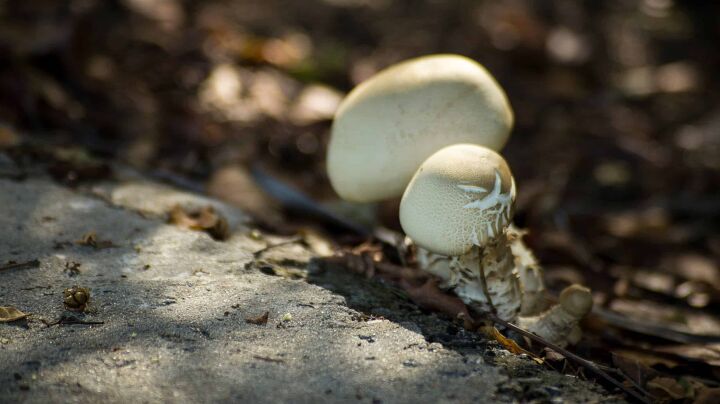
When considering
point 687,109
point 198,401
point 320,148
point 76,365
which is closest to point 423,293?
point 198,401

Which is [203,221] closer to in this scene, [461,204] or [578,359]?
[461,204]

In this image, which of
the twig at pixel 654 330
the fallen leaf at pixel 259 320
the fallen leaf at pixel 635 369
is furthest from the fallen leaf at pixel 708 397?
the fallen leaf at pixel 259 320

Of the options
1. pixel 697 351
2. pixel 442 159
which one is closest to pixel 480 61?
pixel 697 351

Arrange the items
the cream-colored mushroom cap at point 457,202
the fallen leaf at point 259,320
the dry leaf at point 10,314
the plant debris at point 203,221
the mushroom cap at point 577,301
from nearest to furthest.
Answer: the dry leaf at point 10,314 → the fallen leaf at point 259,320 → the cream-colored mushroom cap at point 457,202 → the mushroom cap at point 577,301 → the plant debris at point 203,221

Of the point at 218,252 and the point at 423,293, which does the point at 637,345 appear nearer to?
the point at 423,293

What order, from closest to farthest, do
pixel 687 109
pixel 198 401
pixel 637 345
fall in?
pixel 198 401 < pixel 637 345 < pixel 687 109

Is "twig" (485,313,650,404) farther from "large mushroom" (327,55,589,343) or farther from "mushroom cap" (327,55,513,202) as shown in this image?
"mushroom cap" (327,55,513,202)

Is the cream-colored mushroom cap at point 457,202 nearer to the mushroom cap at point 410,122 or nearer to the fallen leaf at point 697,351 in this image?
the mushroom cap at point 410,122
